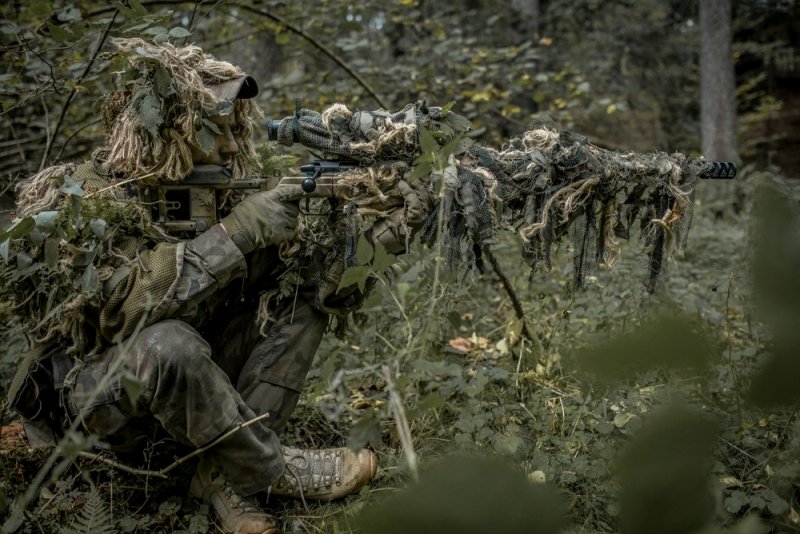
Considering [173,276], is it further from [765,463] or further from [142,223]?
[765,463]

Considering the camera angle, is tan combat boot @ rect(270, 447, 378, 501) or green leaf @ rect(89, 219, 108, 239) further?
tan combat boot @ rect(270, 447, 378, 501)

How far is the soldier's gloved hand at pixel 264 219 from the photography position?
245 cm

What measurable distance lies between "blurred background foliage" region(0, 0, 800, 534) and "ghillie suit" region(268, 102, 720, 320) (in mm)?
256

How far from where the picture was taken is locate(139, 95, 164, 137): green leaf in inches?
93.8

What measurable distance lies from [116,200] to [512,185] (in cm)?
148

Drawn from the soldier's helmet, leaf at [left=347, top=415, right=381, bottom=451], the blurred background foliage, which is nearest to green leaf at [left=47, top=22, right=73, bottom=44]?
the blurred background foliage

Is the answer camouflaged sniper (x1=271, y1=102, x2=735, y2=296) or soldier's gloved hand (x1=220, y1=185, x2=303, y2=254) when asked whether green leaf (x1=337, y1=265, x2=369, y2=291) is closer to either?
camouflaged sniper (x1=271, y1=102, x2=735, y2=296)

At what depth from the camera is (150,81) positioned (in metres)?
2.48

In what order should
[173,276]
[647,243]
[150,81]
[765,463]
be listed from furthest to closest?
[647,243], [150,81], [173,276], [765,463]

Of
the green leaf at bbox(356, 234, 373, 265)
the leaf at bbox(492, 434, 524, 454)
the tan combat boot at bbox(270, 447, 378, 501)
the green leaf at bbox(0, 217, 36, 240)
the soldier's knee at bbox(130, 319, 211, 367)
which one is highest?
the green leaf at bbox(356, 234, 373, 265)

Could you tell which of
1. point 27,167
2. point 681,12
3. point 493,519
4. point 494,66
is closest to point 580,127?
point 681,12

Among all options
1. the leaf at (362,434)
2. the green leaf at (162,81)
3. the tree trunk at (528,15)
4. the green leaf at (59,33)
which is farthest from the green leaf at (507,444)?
the tree trunk at (528,15)

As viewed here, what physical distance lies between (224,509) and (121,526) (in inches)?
14.5

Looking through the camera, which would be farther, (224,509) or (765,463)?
(224,509)
